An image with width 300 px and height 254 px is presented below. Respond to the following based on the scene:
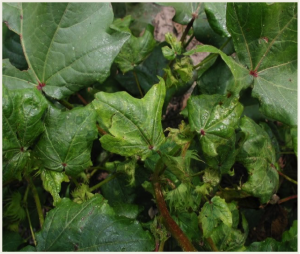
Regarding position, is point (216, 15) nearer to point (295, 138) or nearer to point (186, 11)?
point (186, 11)

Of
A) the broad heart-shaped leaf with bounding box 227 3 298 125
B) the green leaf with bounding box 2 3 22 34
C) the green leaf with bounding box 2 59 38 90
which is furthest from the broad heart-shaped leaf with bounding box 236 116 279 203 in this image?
the green leaf with bounding box 2 3 22 34

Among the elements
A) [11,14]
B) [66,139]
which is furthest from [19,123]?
[11,14]

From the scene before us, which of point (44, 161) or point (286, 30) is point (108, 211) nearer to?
point (44, 161)

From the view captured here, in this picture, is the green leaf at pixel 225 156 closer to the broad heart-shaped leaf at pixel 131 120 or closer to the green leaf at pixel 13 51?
the broad heart-shaped leaf at pixel 131 120

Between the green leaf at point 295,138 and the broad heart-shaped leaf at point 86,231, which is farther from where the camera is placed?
the green leaf at point 295,138

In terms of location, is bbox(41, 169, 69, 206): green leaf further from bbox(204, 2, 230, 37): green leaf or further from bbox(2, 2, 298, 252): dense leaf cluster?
bbox(204, 2, 230, 37): green leaf

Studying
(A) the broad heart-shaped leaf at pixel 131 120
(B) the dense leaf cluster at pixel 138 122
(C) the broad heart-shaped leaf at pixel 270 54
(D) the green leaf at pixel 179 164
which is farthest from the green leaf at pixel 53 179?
(C) the broad heart-shaped leaf at pixel 270 54

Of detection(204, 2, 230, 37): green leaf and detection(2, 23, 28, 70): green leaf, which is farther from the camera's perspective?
detection(2, 23, 28, 70): green leaf
